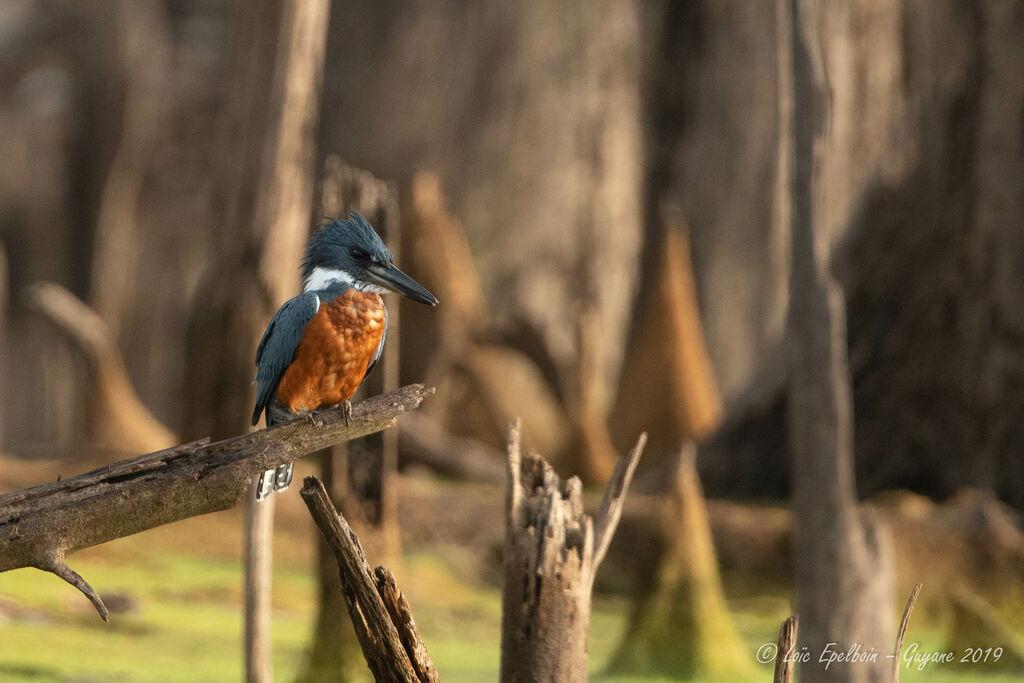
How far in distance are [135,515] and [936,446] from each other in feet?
25.9

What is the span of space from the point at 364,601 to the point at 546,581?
2.59 feet

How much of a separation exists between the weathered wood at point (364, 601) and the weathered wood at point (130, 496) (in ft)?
0.91

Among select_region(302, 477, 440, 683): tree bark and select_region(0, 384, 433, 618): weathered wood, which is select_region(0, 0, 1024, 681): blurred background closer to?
select_region(302, 477, 440, 683): tree bark

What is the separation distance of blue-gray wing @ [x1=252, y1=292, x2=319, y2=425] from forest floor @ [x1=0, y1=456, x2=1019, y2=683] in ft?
8.89

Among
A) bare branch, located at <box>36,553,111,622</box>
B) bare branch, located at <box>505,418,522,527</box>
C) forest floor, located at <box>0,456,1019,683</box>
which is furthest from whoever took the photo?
forest floor, located at <box>0,456,1019,683</box>

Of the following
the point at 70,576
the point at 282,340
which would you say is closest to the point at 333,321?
the point at 282,340

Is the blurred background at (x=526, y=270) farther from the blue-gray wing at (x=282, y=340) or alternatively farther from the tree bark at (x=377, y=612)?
the tree bark at (x=377, y=612)

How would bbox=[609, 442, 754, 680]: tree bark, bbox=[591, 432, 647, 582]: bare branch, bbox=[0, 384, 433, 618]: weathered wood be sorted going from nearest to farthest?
bbox=[0, 384, 433, 618]: weathered wood < bbox=[591, 432, 647, 582]: bare branch < bbox=[609, 442, 754, 680]: tree bark

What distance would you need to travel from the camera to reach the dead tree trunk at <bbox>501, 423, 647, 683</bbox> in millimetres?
3969

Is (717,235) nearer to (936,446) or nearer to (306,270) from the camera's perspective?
(936,446)

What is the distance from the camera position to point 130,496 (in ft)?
9.70

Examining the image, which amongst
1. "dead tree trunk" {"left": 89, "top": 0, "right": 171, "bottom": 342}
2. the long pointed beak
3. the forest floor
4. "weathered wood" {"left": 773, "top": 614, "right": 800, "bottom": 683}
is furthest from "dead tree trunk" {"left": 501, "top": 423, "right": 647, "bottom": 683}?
"dead tree trunk" {"left": 89, "top": 0, "right": 171, "bottom": 342}

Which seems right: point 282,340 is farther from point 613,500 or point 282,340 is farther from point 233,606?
point 233,606

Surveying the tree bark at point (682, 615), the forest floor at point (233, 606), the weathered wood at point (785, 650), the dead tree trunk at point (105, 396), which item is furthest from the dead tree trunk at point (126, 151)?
the weathered wood at point (785, 650)
